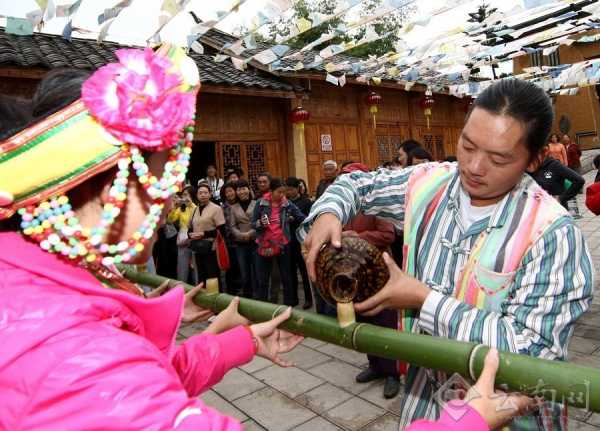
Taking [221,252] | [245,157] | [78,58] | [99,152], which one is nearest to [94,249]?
[99,152]

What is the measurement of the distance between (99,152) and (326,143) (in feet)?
37.3

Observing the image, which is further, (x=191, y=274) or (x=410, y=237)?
(x=191, y=274)

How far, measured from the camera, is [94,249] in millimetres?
1103

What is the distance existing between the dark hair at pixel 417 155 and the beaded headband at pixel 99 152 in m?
5.66

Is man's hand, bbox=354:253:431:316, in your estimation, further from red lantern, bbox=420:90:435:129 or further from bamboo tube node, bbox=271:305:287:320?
red lantern, bbox=420:90:435:129

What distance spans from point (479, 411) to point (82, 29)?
643 cm

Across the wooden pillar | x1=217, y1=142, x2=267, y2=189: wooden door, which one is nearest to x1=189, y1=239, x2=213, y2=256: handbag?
x1=217, y1=142, x2=267, y2=189: wooden door

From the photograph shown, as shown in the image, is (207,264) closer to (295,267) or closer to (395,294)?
(295,267)

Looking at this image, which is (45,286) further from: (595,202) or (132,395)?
(595,202)

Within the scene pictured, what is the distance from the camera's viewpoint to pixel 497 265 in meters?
1.56

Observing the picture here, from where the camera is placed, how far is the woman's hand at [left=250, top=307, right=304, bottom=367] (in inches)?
70.2

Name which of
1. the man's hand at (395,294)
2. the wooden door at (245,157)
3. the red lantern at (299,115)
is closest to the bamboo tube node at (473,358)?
the man's hand at (395,294)

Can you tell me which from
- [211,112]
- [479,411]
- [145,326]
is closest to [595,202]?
[479,411]

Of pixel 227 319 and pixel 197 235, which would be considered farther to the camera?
pixel 197 235
